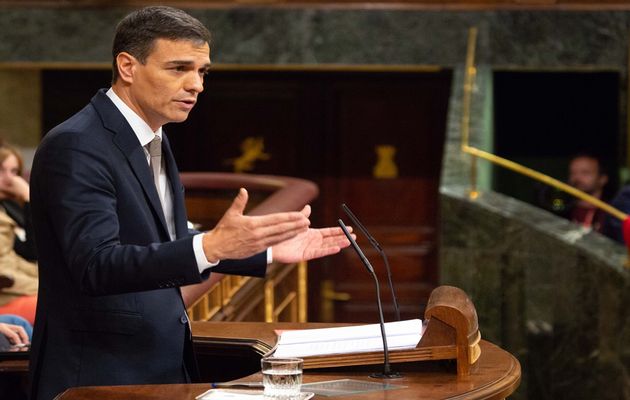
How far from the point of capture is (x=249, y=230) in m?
2.26

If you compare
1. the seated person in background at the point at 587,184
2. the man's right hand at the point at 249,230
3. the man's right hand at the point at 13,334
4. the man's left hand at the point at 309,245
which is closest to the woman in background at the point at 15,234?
the man's right hand at the point at 13,334

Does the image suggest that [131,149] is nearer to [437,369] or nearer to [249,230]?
[249,230]

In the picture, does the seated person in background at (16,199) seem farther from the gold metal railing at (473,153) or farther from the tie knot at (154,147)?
the gold metal railing at (473,153)

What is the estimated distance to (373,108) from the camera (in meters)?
9.66

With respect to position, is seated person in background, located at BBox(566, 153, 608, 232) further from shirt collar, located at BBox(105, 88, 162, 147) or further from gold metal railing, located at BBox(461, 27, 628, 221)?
shirt collar, located at BBox(105, 88, 162, 147)

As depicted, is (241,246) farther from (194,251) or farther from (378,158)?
(378,158)

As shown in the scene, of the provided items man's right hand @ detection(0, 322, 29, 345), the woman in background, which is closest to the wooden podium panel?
man's right hand @ detection(0, 322, 29, 345)

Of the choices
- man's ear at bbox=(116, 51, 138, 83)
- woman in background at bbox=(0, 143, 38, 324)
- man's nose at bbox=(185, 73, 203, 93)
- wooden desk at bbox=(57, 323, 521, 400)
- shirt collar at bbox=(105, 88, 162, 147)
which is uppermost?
man's ear at bbox=(116, 51, 138, 83)

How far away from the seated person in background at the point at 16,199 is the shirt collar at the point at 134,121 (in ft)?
8.89

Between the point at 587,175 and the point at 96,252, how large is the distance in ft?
20.0

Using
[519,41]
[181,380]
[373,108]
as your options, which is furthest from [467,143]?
[181,380]

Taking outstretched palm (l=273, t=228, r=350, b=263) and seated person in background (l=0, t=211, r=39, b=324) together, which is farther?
seated person in background (l=0, t=211, r=39, b=324)

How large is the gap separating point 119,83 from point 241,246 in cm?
58

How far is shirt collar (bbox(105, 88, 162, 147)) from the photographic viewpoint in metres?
2.62
